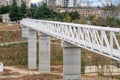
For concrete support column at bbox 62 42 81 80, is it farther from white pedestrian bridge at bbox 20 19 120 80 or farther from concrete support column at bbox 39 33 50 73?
concrete support column at bbox 39 33 50 73

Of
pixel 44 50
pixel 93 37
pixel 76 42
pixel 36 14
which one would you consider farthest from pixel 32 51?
pixel 93 37

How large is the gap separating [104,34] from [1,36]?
64.2m

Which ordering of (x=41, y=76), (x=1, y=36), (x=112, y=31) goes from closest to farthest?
(x=112, y=31) < (x=41, y=76) < (x=1, y=36)

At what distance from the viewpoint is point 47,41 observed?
52688 mm

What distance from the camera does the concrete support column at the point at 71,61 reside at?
3234 cm

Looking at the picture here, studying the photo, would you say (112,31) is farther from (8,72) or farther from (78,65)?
(8,72)

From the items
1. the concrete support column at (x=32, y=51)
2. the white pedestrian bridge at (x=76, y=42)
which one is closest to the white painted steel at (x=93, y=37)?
the white pedestrian bridge at (x=76, y=42)

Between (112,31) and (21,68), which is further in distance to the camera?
(21,68)

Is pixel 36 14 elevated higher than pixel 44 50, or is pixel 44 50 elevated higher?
pixel 36 14

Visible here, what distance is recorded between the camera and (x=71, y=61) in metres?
32.8

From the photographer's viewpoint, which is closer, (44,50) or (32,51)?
(44,50)

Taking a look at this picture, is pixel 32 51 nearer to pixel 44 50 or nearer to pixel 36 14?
pixel 44 50

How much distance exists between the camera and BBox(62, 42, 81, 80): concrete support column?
106 feet

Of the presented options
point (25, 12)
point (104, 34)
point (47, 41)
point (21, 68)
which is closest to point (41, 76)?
point (47, 41)
